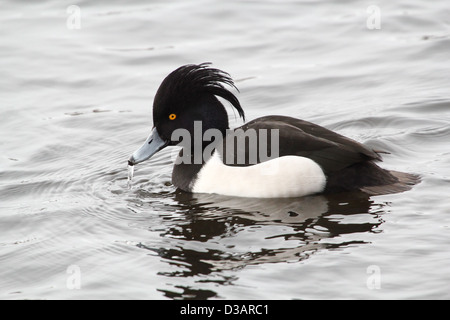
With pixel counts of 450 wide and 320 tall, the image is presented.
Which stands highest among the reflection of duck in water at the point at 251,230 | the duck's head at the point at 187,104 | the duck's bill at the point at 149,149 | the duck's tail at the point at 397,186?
the duck's head at the point at 187,104

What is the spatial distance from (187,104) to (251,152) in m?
0.93

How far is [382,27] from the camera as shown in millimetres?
13734

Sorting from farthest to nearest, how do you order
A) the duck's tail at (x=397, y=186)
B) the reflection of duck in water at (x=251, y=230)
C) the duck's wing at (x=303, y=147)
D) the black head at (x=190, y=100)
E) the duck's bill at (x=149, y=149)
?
the duck's bill at (x=149, y=149) < the black head at (x=190, y=100) < the duck's tail at (x=397, y=186) < the duck's wing at (x=303, y=147) < the reflection of duck in water at (x=251, y=230)

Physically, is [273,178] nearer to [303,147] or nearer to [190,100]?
[303,147]

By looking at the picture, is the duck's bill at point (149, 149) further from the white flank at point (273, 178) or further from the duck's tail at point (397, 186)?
the duck's tail at point (397, 186)

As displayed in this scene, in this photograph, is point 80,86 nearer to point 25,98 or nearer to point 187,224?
point 25,98

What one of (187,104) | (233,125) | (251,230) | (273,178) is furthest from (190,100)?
(233,125)

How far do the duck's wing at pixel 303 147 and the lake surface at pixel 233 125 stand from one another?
0.38 m

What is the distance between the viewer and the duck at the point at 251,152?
26.2 feet

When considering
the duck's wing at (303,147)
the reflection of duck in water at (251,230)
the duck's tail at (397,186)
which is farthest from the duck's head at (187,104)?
the duck's tail at (397,186)

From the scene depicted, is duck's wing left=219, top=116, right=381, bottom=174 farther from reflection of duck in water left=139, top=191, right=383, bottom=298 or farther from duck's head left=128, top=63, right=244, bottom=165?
duck's head left=128, top=63, right=244, bottom=165

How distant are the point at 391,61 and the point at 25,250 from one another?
694cm

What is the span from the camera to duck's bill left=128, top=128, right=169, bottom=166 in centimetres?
855

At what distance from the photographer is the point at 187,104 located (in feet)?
27.7
